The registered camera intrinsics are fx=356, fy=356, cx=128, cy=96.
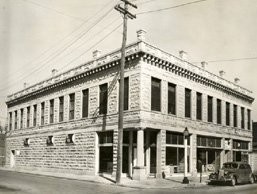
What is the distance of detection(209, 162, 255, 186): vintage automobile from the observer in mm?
23656

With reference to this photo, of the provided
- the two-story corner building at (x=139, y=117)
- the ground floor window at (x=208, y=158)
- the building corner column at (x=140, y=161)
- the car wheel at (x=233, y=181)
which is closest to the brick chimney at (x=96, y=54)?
the two-story corner building at (x=139, y=117)

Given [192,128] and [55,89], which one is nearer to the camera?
[192,128]

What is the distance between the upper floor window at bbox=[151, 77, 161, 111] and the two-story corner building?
8 cm

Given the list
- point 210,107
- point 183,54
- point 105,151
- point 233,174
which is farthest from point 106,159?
point 210,107

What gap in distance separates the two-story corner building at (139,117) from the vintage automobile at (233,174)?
4.38 m

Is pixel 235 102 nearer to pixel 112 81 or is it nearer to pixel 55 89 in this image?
pixel 112 81

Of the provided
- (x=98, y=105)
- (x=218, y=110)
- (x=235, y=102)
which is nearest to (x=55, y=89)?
(x=98, y=105)

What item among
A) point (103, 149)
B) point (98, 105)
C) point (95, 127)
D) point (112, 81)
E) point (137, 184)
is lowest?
point (137, 184)

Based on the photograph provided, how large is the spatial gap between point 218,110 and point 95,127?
43.3 ft

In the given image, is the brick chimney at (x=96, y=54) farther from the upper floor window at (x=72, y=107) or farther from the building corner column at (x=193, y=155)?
the building corner column at (x=193, y=155)

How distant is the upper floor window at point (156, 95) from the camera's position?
2700 cm

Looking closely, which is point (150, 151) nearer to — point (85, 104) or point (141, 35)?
point (85, 104)

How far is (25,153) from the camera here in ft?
136

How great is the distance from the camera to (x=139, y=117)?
998 inches
